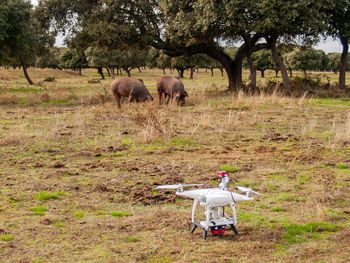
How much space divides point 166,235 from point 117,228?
0.79m

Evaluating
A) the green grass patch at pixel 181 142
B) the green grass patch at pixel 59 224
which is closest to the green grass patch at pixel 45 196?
the green grass patch at pixel 59 224

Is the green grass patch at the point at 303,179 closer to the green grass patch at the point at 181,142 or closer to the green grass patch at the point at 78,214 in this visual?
the green grass patch at the point at 181,142

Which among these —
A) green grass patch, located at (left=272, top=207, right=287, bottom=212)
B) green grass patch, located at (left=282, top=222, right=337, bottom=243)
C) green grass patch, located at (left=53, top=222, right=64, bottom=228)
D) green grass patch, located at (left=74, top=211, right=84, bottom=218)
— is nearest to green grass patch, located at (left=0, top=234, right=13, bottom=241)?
green grass patch, located at (left=53, top=222, right=64, bottom=228)

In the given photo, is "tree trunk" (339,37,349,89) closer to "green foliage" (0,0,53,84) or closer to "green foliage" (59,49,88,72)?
"green foliage" (0,0,53,84)

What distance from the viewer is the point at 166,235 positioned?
573 centimetres

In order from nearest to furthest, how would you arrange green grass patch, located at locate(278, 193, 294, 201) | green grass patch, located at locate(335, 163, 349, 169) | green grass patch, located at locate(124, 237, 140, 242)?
green grass patch, located at locate(124, 237, 140, 242)
green grass patch, located at locate(278, 193, 294, 201)
green grass patch, located at locate(335, 163, 349, 169)

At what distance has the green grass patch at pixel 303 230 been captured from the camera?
18.2 ft

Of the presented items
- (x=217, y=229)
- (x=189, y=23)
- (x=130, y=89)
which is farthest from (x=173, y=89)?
(x=217, y=229)

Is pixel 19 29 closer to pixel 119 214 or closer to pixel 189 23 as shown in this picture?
pixel 189 23

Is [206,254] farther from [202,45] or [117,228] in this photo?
[202,45]

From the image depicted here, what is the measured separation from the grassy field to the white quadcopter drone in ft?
0.68

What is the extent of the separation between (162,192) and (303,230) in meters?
2.92

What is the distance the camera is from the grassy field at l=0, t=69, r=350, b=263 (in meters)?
5.28

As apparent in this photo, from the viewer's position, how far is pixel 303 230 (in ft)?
19.0
